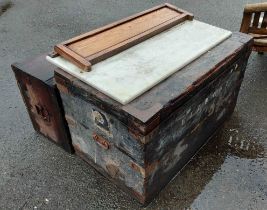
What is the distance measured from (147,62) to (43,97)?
103cm

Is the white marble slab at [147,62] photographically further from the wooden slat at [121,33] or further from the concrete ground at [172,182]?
the concrete ground at [172,182]

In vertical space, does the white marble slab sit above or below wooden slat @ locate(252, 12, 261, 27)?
above

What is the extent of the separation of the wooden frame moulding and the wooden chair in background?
1.09 meters

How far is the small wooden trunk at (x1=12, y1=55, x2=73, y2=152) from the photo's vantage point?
2.77 m

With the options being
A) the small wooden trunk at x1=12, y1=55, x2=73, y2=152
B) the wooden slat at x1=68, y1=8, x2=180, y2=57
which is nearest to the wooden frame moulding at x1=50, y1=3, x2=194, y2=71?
the wooden slat at x1=68, y1=8, x2=180, y2=57

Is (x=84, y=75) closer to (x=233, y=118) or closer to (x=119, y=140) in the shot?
(x=119, y=140)

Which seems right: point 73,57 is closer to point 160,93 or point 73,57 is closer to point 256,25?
point 160,93

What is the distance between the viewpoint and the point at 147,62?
249 centimetres

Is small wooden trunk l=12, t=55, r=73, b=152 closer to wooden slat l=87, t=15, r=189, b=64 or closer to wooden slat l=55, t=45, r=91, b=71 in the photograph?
wooden slat l=55, t=45, r=91, b=71

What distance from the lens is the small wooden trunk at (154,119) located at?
2.19 meters

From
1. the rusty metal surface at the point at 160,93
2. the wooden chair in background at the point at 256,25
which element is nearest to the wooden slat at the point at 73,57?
the rusty metal surface at the point at 160,93

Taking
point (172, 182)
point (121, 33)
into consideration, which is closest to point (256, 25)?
point (121, 33)

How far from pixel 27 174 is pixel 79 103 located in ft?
3.49

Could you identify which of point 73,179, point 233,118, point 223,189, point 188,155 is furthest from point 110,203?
point 233,118
